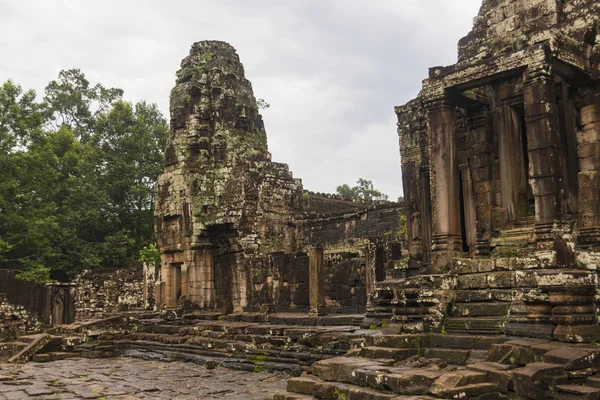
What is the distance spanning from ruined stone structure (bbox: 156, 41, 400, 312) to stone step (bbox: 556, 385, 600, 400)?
9.65 m

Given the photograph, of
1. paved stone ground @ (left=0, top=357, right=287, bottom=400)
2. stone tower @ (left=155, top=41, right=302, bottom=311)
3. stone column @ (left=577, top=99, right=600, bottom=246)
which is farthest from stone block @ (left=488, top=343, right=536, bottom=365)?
stone tower @ (left=155, top=41, right=302, bottom=311)

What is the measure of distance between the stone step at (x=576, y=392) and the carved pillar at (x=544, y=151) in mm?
2963

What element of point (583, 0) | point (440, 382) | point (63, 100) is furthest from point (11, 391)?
point (63, 100)

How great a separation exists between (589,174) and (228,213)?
414 inches

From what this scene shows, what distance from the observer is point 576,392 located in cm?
584

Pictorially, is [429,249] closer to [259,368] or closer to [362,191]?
[259,368]

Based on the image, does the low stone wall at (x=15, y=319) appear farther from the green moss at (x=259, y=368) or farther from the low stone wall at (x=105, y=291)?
the green moss at (x=259, y=368)

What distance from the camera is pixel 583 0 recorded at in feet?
33.1

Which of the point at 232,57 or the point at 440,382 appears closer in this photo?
the point at 440,382

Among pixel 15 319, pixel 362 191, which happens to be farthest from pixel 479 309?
pixel 362 191

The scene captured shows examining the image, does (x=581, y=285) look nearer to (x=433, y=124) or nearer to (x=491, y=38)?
(x=433, y=124)

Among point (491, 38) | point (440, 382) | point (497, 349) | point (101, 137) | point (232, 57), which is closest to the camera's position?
point (440, 382)

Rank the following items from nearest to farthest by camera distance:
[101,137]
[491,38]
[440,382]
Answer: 1. [440,382]
2. [491,38]
3. [101,137]

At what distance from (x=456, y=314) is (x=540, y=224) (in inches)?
67.2
